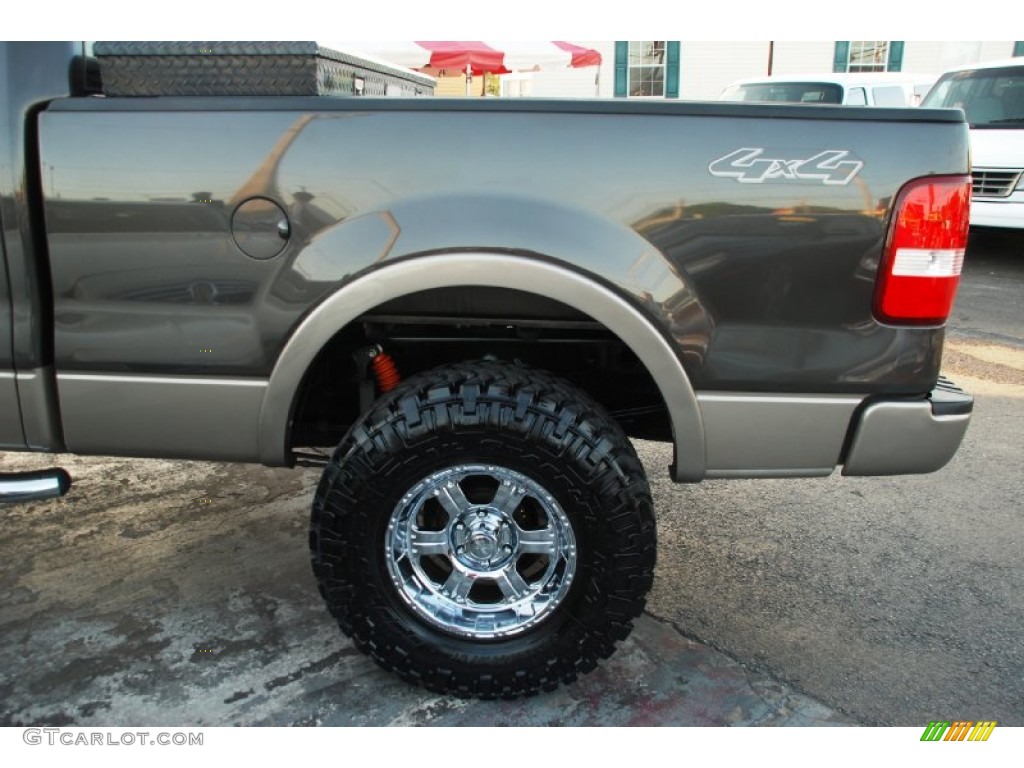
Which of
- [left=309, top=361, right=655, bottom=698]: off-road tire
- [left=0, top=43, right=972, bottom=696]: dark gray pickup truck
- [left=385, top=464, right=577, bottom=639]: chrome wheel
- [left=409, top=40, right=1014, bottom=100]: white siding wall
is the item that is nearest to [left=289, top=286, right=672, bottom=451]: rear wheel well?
[left=0, top=43, right=972, bottom=696]: dark gray pickup truck

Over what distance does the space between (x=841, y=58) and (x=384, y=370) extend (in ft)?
50.5

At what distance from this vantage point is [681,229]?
80.4 inches

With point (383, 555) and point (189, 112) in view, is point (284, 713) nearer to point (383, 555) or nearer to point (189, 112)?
point (383, 555)

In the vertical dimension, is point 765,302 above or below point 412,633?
above

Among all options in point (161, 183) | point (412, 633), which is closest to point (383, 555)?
point (412, 633)

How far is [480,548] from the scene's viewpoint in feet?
7.57

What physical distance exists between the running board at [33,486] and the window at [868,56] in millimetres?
15650

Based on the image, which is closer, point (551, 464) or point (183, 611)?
point (551, 464)

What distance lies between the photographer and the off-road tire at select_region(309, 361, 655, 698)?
2.14 m

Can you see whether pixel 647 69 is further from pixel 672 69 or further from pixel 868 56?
pixel 868 56

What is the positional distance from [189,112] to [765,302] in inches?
60.9

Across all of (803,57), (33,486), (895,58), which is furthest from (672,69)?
(33,486)

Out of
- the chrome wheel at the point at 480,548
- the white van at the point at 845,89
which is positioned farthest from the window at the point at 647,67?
the chrome wheel at the point at 480,548

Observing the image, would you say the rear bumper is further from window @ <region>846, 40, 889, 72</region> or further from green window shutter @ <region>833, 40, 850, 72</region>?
window @ <region>846, 40, 889, 72</region>
